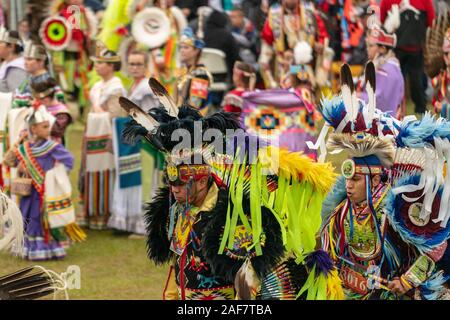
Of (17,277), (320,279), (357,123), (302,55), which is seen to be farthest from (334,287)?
(302,55)

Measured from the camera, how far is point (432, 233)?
5312 millimetres

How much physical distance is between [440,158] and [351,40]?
32.9 feet

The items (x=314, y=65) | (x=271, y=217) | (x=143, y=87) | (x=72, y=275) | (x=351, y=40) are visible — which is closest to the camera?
(x=271, y=217)

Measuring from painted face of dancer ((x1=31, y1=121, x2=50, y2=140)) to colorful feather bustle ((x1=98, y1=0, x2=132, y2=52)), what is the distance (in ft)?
12.1

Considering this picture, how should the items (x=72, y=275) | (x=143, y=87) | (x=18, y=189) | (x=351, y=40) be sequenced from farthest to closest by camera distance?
(x=351, y=40) → (x=143, y=87) → (x=18, y=189) → (x=72, y=275)

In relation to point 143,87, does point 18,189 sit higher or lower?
lower

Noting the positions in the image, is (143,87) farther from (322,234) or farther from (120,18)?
(322,234)

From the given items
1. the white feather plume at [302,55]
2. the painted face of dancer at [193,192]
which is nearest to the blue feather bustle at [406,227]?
the painted face of dancer at [193,192]

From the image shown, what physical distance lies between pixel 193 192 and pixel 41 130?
3.36 meters

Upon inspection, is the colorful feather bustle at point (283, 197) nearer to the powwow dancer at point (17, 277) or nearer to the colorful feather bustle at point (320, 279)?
the colorful feather bustle at point (320, 279)

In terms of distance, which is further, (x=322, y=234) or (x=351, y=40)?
(x=351, y=40)

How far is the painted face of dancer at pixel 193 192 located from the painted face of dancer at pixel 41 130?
3.26 meters

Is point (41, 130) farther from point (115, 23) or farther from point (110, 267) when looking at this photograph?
point (115, 23)
